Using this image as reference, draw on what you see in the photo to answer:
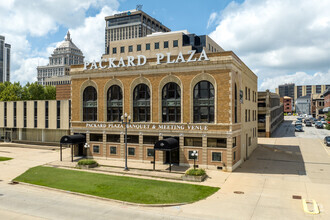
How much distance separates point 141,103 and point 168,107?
4153mm

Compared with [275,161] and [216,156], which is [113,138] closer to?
[216,156]

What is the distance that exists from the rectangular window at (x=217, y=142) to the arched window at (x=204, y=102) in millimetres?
2374

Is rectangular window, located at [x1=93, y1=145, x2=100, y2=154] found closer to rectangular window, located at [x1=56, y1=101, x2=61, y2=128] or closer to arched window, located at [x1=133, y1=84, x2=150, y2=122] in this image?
arched window, located at [x1=133, y1=84, x2=150, y2=122]

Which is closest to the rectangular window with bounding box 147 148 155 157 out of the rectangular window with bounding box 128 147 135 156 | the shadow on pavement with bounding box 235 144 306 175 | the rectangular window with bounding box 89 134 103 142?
the rectangular window with bounding box 128 147 135 156

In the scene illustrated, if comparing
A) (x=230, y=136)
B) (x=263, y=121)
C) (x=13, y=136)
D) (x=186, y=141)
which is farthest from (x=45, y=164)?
(x=263, y=121)

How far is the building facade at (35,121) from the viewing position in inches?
2092

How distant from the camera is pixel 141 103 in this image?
124 ft

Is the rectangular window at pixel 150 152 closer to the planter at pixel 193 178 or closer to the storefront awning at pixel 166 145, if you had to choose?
the storefront awning at pixel 166 145

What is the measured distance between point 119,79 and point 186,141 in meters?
13.3

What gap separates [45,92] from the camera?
98.4m

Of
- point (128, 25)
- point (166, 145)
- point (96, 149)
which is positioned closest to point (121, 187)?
point (166, 145)

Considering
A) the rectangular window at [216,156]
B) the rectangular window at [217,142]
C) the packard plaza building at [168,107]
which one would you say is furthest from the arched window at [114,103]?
the rectangular window at [216,156]

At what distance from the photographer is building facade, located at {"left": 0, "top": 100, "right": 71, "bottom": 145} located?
53.1m

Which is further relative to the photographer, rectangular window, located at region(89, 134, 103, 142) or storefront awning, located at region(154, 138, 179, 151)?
rectangular window, located at region(89, 134, 103, 142)
